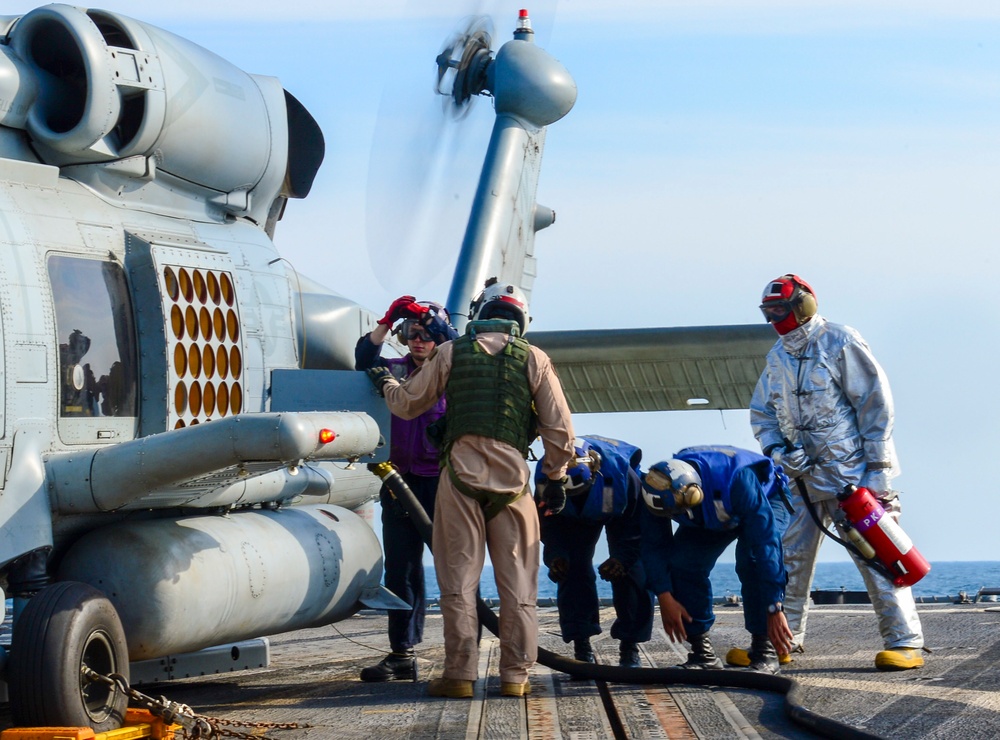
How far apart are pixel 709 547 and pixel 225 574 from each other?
7.46ft

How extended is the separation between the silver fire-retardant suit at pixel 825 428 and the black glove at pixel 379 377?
205cm

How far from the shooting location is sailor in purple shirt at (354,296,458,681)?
632 cm

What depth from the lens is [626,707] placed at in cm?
516

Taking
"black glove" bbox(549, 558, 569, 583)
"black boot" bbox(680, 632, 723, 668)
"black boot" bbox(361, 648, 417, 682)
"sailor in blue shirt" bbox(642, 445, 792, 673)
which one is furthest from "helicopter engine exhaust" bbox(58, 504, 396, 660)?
"black boot" bbox(680, 632, 723, 668)

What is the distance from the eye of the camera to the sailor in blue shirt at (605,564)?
637 cm

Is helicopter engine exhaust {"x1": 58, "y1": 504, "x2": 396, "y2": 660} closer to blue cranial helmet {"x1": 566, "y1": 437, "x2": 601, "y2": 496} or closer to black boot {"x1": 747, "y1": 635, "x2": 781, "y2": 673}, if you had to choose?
blue cranial helmet {"x1": 566, "y1": 437, "x2": 601, "y2": 496}

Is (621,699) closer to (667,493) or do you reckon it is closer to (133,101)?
(667,493)

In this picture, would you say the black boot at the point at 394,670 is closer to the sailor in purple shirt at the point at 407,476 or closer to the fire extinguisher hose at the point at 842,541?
the sailor in purple shirt at the point at 407,476

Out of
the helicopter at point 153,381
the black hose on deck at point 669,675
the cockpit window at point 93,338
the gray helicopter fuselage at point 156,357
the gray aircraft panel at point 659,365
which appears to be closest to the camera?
the black hose on deck at point 669,675

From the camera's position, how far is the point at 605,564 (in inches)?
251

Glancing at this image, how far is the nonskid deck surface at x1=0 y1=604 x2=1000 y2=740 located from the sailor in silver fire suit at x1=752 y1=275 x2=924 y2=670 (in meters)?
0.56

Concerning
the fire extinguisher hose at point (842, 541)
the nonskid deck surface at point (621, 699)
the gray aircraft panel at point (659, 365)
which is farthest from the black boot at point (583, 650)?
the gray aircraft panel at point (659, 365)

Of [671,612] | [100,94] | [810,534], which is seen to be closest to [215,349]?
[100,94]

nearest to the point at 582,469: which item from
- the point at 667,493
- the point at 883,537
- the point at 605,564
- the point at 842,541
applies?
the point at 667,493
